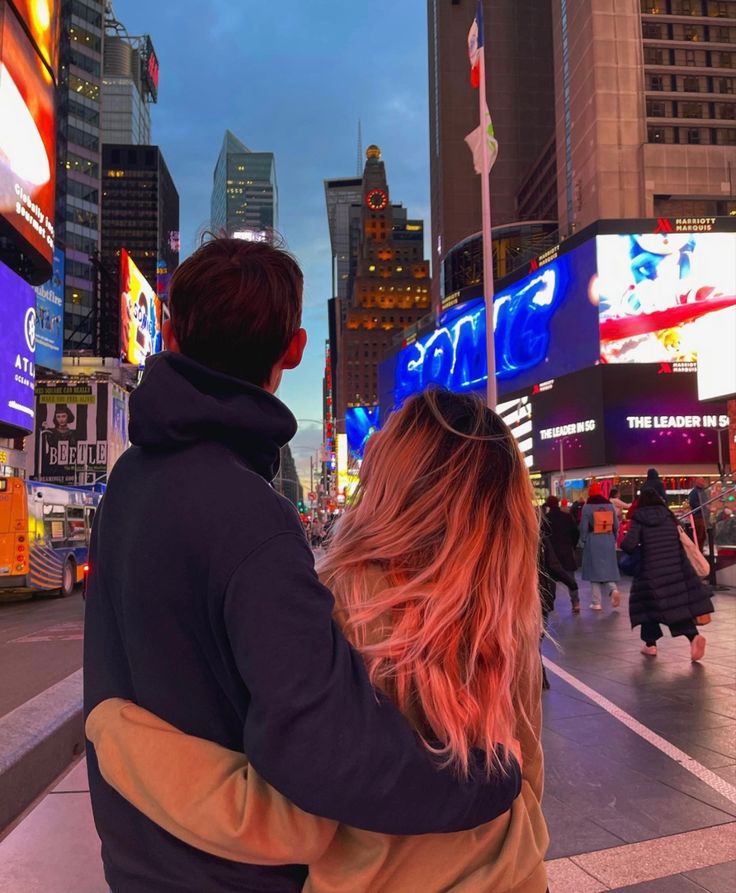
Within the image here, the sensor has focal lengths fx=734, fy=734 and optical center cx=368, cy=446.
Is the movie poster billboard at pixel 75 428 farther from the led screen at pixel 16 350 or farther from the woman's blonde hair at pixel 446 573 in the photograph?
the woman's blonde hair at pixel 446 573

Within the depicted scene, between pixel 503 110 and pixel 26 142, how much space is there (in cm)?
10112

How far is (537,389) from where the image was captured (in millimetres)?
56406

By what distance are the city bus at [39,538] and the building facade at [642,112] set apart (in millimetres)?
53826

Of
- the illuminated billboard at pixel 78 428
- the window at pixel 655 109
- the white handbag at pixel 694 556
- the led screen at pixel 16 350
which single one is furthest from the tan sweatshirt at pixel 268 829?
the window at pixel 655 109

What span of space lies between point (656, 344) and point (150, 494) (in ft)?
170

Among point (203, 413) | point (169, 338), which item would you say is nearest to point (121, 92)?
point (169, 338)

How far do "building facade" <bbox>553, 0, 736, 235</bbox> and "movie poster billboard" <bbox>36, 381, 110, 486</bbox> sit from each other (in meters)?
44.9

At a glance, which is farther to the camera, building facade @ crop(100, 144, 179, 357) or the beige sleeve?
building facade @ crop(100, 144, 179, 357)

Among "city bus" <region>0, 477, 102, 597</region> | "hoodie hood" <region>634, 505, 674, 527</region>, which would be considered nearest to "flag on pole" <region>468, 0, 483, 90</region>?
"hoodie hood" <region>634, 505, 674, 527</region>

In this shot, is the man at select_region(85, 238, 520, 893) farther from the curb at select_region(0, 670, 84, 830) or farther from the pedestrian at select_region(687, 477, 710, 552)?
the pedestrian at select_region(687, 477, 710, 552)

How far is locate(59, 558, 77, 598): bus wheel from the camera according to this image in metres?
18.8

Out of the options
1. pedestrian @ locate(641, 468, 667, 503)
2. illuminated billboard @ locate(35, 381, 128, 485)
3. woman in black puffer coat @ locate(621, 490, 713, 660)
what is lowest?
woman in black puffer coat @ locate(621, 490, 713, 660)

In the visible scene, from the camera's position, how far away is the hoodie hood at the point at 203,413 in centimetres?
133

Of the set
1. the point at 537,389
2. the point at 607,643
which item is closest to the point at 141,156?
the point at 537,389
